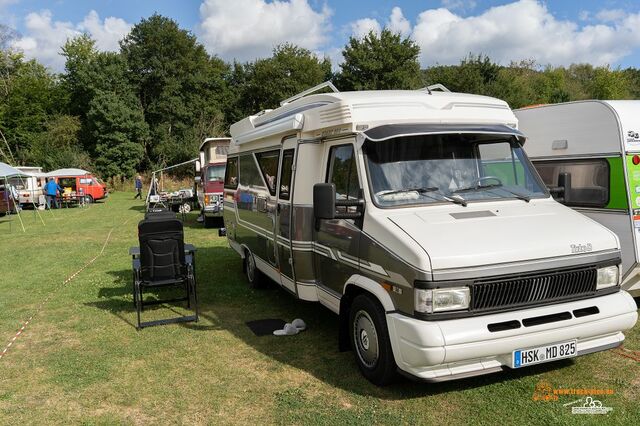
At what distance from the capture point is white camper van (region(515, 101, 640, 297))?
5.86m

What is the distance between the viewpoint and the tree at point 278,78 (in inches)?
1827

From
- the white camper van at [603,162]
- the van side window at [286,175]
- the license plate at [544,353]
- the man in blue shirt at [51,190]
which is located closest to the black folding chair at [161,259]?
the van side window at [286,175]

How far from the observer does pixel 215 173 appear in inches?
676

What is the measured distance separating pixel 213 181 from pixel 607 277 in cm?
1405

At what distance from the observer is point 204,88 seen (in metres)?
47.8

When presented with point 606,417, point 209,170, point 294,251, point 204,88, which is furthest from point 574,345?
point 204,88

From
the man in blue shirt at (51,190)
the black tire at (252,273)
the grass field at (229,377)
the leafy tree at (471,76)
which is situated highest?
the leafy tree at (471,76)

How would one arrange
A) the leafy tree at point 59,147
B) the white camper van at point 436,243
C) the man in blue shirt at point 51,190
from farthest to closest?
the leafy tree at point 59,147, the man in blue shirt at point 51,190, the white camper van at point 436,243

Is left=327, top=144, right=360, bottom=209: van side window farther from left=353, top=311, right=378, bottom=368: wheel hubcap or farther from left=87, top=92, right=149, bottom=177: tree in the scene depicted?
left=87, top=92, right=149, bottom=177: tree

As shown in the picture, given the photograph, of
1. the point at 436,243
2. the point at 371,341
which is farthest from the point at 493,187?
the point at 371,341

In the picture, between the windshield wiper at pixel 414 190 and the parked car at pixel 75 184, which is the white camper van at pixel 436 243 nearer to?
the windshield wiper at pixel 414 190

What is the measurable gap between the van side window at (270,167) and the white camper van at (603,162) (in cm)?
336

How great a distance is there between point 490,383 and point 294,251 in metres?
2.49

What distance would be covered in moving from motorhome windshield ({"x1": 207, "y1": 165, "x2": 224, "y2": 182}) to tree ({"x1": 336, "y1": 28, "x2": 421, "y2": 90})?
28.2 m
